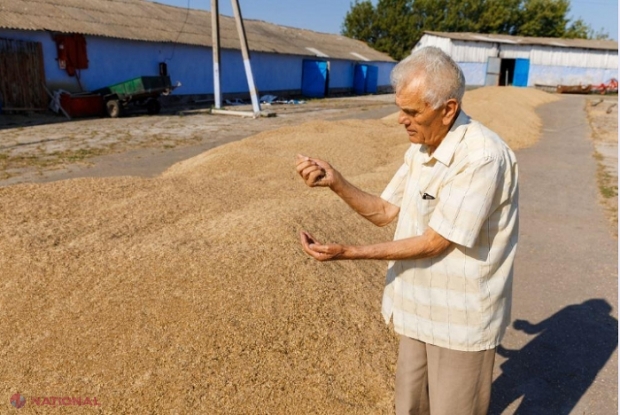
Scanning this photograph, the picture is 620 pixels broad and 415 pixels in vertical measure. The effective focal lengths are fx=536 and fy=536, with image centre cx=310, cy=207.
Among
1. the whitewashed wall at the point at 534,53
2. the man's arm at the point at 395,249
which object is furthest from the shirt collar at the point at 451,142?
the whitewashed wall at the point at 534,53

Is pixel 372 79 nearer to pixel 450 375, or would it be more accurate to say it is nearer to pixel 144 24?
pixel 144 24

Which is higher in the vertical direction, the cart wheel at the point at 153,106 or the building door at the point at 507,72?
the building door at the point at 507,72

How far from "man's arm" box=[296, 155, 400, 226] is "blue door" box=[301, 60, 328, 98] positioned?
28106 mm

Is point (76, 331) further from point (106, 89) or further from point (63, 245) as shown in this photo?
point (106, 89)

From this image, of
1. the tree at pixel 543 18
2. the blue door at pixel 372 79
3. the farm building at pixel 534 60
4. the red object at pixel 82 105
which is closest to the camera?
the red object at pixel 82 105

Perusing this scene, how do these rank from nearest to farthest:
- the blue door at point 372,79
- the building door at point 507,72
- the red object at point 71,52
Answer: the red object at point 71,52, the blue door at point 372,79, the building door at point 507,72

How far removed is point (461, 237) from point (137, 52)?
66.1ft

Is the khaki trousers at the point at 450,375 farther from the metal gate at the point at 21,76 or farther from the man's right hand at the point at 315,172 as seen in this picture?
the metal gate at the point at 21,76

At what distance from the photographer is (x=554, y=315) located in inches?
159

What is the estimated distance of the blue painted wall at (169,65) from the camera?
55.6 ft

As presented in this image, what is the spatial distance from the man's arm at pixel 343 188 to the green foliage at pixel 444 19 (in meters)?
47.1

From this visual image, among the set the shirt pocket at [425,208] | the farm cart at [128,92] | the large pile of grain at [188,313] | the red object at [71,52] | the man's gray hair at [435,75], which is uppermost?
the red object at [71,52]

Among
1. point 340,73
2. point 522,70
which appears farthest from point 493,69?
point 340,73

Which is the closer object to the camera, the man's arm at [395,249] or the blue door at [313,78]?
the man's arm at [395,249]
